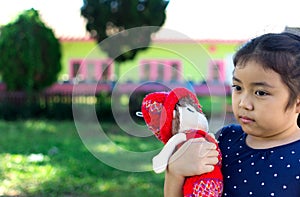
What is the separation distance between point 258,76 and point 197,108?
0.22 meters

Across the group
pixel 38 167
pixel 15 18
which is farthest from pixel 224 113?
pixel 15 18

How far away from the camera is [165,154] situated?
1.35 meters

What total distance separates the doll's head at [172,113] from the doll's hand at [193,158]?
0.19 ft

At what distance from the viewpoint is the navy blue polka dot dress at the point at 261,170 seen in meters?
1.31

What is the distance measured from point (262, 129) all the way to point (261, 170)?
11cm

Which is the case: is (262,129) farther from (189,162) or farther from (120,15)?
(120,15)

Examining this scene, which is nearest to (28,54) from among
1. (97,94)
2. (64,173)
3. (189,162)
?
(97,94)

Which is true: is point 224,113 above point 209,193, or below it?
above

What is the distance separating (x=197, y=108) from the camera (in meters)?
1.44

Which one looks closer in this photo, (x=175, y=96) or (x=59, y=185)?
(x=175, y=96)

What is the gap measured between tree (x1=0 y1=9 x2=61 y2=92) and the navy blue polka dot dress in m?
9.16

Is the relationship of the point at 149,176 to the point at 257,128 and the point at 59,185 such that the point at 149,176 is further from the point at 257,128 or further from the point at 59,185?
the point at 257,128

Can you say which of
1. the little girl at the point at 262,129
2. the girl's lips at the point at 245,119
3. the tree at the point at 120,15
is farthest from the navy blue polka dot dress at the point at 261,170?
the tree at the point at 120,15

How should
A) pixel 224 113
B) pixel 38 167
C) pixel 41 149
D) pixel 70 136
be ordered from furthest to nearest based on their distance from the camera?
pixel 70 136, pixel 41 149, pixel 38 167, pixel 224 113
